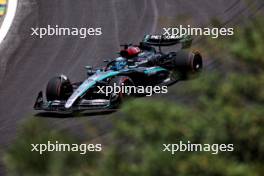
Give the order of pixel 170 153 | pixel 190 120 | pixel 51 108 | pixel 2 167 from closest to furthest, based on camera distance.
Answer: pixel 170 153
pixel 190 120
pixel 2 167
pixel 51 108

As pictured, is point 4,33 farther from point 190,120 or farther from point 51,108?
point 190,120

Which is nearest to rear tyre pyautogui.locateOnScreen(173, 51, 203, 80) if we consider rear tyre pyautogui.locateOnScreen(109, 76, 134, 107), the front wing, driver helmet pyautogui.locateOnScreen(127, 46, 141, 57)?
driver helmet pyautogui.locateOnScreen(127, 46, 141, 57)

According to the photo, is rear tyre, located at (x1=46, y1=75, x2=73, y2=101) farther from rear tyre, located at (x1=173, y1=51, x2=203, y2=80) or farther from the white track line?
the white track line

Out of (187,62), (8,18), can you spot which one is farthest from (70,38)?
(187,62)

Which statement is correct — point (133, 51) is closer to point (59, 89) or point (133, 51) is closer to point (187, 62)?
point (187, 62)

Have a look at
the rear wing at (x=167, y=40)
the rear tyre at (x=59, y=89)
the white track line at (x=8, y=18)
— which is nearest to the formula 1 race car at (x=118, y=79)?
the rear tyre at (x=59, y=89)

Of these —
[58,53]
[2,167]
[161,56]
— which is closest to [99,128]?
[2,167]

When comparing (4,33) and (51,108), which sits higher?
(4,33)
